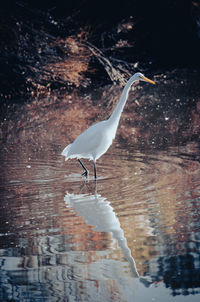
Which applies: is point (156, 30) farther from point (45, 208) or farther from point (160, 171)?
point (45, 208)

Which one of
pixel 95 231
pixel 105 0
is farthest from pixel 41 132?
pixel 105 0

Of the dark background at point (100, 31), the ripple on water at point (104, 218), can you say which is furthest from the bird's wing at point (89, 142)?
the dark background at point (100, 31)

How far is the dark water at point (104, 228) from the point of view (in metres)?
3.75

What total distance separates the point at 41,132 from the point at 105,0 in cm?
1043

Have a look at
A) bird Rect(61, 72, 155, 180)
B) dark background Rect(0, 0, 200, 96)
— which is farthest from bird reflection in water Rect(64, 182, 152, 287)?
dark background Rect(0, 0, 200, 96)

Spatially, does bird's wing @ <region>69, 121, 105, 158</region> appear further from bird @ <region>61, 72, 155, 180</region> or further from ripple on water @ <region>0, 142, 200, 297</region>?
ripple on water @ <region>0, 142, 200, 297</region>

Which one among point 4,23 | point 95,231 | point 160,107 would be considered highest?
point 4,23

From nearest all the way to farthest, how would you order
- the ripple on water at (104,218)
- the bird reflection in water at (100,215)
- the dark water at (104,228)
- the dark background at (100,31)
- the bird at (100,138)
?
the dark water at (104,228) → the ripple on water at (104,218) → the bird reflection in water at (100,215) → the bird at (100,138) → the dark background at (100,31)

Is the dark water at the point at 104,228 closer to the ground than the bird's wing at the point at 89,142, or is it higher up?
closer to the ground

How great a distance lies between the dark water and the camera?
3.75 metres

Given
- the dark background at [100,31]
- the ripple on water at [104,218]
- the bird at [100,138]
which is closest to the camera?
the ripple on water at [104,218]

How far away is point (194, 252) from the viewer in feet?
13.8

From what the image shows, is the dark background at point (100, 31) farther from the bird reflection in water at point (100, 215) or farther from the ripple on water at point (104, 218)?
the bird reflection in water at point (100, 215)

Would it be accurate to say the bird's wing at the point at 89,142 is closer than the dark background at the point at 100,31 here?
Yes
